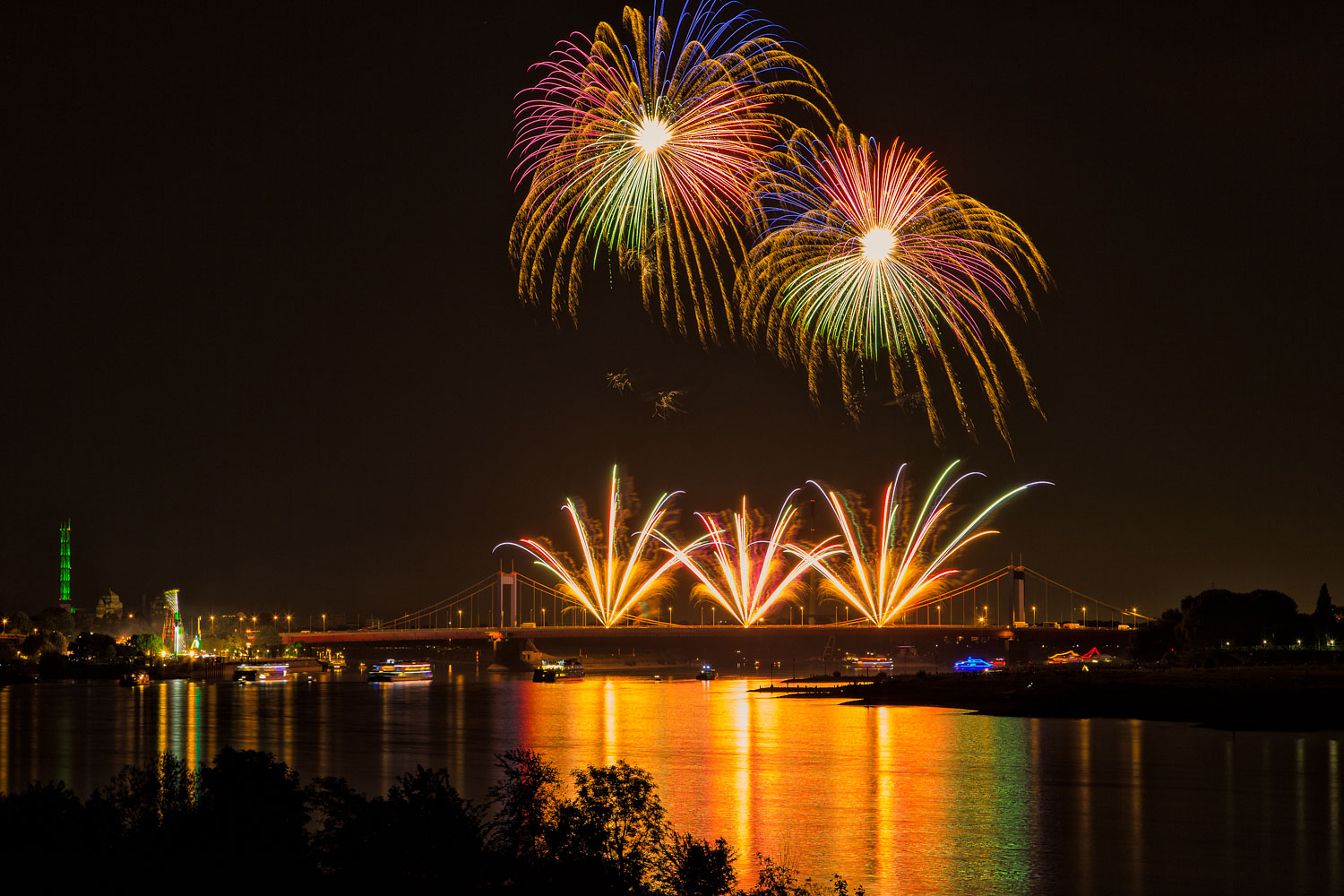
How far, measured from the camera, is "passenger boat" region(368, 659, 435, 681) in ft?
525

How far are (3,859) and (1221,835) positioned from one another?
27019mm

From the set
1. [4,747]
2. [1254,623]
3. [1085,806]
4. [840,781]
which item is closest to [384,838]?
[1085,806]

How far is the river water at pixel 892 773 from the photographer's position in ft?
92.5

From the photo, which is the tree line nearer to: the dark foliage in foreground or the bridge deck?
the bridge deck

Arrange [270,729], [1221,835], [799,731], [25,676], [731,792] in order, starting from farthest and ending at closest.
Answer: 1. [25,676]
2. [270,729]
3. [799,731]
4. [731,792]
5. [1221,835]

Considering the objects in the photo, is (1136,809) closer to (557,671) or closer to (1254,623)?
(1254,623)

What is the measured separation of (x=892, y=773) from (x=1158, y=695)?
3843cm

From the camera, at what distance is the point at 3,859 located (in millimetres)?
18578

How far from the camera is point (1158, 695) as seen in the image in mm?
77062

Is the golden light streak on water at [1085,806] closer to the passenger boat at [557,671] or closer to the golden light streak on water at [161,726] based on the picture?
the golden light streak on water at [161,726]

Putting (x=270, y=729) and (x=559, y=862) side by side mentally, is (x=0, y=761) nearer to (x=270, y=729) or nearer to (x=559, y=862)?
(x=270, y=729)

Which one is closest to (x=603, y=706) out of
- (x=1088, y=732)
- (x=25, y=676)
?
(x=1088, y=732)

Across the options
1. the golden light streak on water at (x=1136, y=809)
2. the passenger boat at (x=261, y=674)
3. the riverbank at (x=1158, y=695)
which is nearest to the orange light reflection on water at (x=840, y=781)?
the golden light streak on water at (x=1136, y=809)

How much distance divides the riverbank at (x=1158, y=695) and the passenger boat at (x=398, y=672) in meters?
72.2
